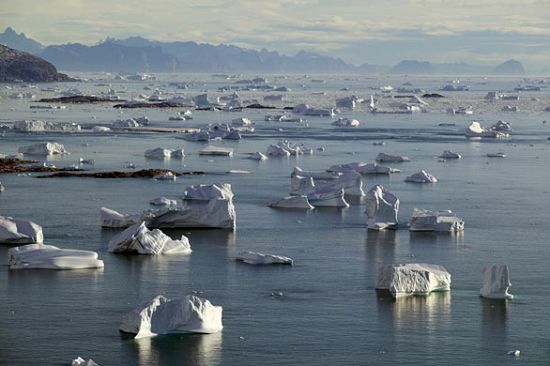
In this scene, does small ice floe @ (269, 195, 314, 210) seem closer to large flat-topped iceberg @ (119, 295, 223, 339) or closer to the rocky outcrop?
large flat-topped iceberg @ (119, 295, 223, 339)

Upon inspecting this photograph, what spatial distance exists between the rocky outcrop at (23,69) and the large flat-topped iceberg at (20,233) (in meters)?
133

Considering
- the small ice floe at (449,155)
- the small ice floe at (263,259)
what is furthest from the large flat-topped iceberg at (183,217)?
the small ice floe at (449,155)

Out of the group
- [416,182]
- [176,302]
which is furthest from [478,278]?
[416,182]

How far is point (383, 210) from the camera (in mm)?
28078

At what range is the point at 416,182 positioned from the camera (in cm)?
3769

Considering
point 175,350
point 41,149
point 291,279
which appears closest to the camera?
point 175,350

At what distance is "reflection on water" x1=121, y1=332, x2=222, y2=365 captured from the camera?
16.3m

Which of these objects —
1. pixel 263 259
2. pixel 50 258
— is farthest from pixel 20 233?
pixel 263 259

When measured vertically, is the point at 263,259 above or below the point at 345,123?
below

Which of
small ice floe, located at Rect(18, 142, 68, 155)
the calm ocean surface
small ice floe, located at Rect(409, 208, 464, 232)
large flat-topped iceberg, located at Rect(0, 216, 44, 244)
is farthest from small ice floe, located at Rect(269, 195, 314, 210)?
small ice floe, located at Rect(18, 142, 68, 155)

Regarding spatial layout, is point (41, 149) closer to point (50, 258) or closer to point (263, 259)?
point (50, 258)

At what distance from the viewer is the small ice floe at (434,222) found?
2759 cm

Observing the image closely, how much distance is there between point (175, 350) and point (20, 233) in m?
9.18

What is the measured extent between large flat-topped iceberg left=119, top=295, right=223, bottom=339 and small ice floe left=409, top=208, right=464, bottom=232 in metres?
10.8
